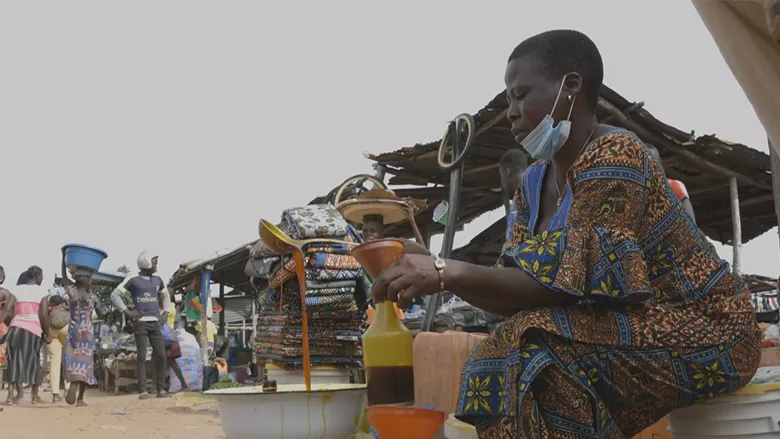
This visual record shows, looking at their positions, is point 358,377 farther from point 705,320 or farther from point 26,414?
point 26,414

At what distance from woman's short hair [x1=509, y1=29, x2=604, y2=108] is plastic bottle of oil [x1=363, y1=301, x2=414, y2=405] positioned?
72 cm

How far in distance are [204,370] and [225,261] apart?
193cm

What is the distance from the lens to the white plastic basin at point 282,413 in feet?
6.77

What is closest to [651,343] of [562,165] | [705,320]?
[705,320]

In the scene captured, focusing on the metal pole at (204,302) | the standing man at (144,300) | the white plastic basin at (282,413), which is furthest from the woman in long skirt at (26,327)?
the white plastic basin at (282,413)

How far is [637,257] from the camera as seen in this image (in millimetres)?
1326

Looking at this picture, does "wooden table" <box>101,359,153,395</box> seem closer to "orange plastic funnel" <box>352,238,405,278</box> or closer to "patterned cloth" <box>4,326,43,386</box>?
"patterned cloth" <box>4,326,43,386</box>

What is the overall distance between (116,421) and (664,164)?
20.3ft

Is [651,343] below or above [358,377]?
above

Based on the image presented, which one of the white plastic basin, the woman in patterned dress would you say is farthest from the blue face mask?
the woman in patterned dress

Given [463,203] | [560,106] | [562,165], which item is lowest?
[562,165]

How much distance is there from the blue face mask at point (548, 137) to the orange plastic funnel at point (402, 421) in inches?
27.5

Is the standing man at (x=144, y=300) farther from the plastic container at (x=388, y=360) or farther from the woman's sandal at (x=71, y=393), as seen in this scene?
the plastic container at (x=388, y=360)

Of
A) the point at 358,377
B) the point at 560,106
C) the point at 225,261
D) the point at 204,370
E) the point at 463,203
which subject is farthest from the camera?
the point at 225,261
